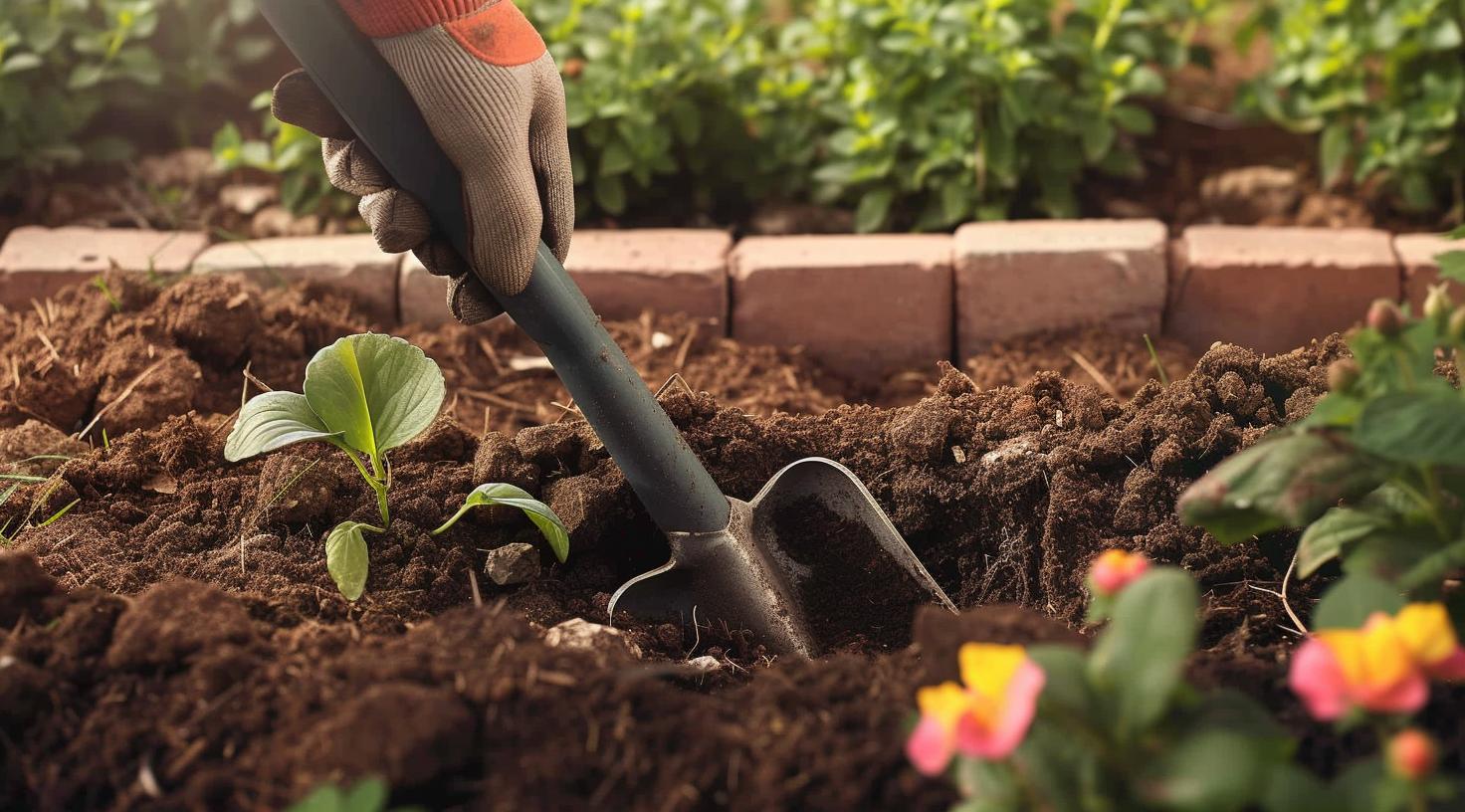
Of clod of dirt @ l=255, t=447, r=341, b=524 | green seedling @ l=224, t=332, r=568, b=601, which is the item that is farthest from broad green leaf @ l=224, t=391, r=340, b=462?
clod of dirt @ l=255, t=447, r=341, b=524

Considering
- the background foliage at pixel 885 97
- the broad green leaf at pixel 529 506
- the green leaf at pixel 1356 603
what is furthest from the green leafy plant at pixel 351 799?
the background foliage at pixel 885 97

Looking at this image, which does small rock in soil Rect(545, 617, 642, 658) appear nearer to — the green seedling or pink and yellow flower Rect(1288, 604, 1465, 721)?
the green seedling

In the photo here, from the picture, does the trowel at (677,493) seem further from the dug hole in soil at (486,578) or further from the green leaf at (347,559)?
the green leaf at (347,559)

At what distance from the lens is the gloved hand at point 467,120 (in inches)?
57.1

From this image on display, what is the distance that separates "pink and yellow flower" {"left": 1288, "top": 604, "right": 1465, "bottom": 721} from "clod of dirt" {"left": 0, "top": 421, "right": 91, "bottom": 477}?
5.52ft

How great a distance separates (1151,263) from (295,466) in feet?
5.23

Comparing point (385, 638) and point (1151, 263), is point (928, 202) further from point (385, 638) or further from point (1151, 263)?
point (385, 638)

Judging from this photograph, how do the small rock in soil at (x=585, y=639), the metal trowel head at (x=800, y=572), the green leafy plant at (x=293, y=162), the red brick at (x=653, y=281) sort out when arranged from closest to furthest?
the small rock in soil at (x=585, y=639), the metal trowel head at (x=800, y=572), the red brick at (x=653, y=281), the green leafy plant at (x=293, y=162)

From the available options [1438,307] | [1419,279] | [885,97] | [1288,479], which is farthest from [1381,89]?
[1288,479]

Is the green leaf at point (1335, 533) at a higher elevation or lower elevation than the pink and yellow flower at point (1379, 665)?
lower

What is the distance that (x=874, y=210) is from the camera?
2.83 metres

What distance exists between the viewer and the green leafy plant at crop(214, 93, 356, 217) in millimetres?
2859

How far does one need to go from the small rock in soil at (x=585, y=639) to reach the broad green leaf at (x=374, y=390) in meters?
0.37

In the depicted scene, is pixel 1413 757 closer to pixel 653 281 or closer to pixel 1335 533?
pixel 1335 533
